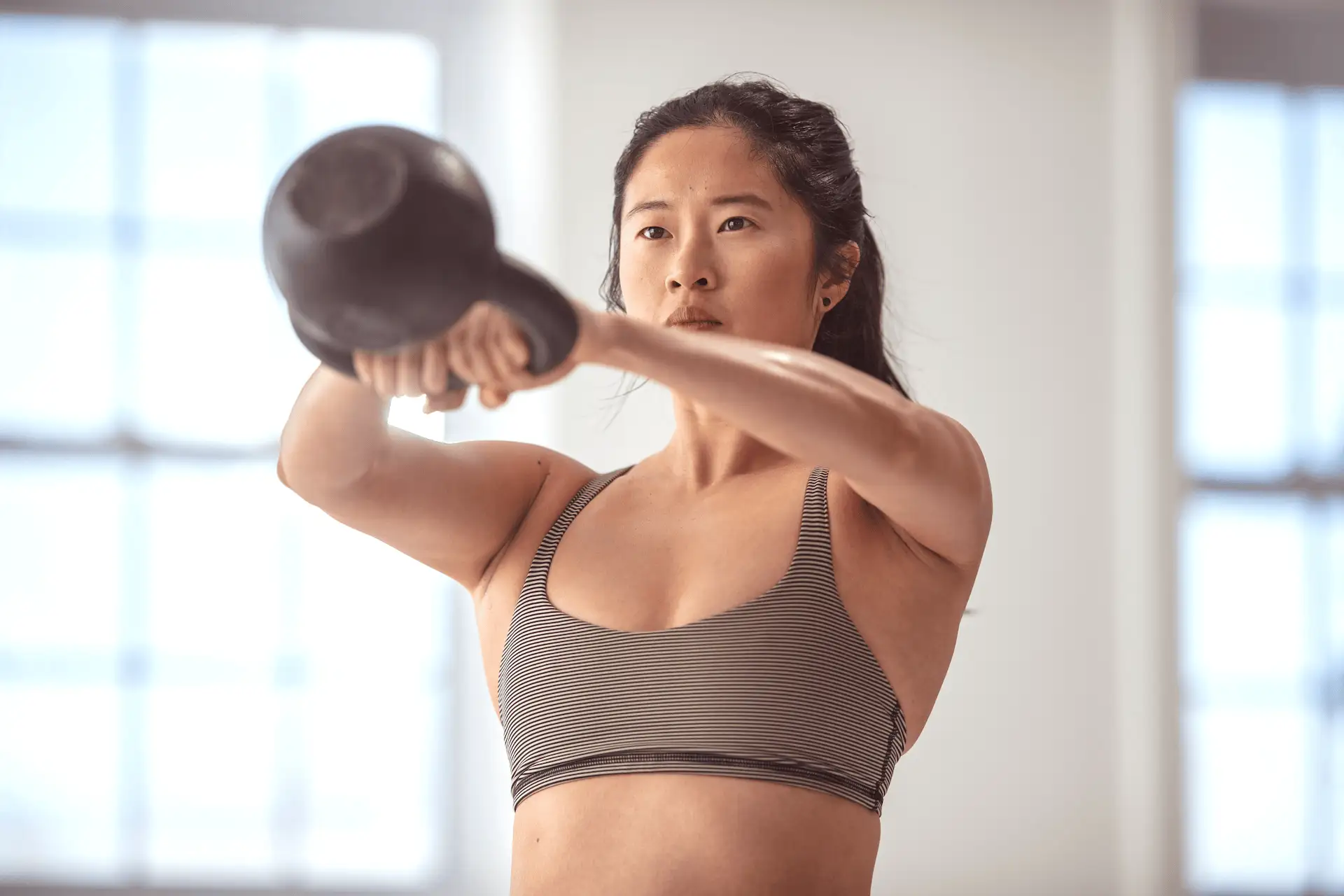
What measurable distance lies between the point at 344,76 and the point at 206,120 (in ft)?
1.04

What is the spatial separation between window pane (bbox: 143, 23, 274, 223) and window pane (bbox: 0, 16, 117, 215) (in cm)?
9

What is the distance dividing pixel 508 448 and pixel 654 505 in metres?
0.14

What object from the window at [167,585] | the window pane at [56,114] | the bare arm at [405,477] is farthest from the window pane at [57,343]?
the bare arm at [405,477]

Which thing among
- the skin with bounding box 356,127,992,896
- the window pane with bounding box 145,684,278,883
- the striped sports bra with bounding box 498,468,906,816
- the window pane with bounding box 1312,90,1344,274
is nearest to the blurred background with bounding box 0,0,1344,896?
the window pane with bounding box 145,684,278,883

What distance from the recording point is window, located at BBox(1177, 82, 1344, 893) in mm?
2949

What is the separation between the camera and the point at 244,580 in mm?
2812

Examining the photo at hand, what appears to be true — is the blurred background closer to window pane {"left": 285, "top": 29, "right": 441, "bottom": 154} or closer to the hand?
window pane {"left": 285, "top": 29, "right": 441, "bottom": 154}

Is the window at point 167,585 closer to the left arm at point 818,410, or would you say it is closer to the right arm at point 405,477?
the right arm at point 405,477

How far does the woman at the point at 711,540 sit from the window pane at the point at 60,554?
1.90m

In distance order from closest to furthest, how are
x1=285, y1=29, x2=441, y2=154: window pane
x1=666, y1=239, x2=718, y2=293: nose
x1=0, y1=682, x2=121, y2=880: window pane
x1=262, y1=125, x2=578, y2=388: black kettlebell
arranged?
x1=262, y1=125, x2=578, y2=388: black kettlebell < x1=666, y1=239, x2=718, y2=293: nose < x1=0, y1=682, x2=121, y2=880: window pane < x1=285, y1=29, x2=441, y2=154: window pane

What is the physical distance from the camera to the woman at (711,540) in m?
0.90

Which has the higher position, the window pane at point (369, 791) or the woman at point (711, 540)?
the woman at point (711, 540)

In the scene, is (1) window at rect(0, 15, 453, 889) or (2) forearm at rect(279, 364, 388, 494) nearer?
(2) forearm at rect(279, 364, 388, 494)

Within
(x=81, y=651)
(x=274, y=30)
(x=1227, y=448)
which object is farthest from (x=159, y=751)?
(x=1227, y=448)
